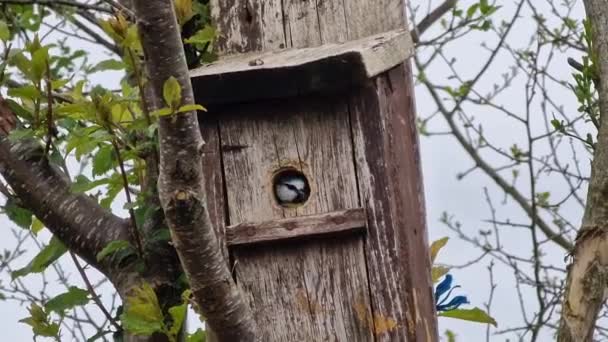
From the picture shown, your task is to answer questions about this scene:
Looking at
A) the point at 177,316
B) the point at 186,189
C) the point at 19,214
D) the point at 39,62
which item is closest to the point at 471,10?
the point at 19,214

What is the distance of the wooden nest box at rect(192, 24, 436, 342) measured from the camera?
260 centimetres

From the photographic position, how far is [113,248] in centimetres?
279

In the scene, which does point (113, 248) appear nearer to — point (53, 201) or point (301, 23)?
point (53, 201)

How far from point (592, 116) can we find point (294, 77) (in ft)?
2.92

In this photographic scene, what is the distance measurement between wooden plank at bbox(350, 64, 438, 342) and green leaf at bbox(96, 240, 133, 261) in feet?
1.87

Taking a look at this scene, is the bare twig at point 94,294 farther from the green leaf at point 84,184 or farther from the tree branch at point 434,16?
the tree branch at point 434,16

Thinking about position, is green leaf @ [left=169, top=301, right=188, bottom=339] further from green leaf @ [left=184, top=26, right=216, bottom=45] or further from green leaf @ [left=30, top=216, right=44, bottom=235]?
green leaf @ [left=30, top=216, right=44, bottom=235]

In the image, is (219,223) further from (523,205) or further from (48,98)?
(523,205)

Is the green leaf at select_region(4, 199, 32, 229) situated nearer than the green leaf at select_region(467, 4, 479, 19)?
Yes

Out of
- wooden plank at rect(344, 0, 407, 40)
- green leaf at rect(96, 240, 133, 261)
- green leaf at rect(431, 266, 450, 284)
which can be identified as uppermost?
wooden plank at rect(344, 0, 407, 40)

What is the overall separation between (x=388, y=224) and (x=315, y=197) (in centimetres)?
16

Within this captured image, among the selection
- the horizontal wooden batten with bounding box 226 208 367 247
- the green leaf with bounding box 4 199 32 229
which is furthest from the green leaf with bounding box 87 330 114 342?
the horizontal wooden batten with bounding box 226 208 367 247

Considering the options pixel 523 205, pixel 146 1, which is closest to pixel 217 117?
pixel 146 1

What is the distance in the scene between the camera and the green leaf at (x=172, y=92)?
6.33 ft
